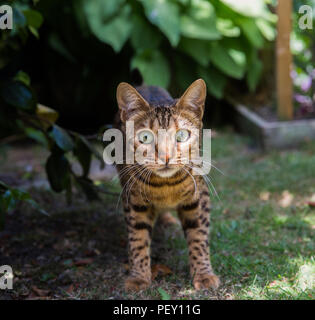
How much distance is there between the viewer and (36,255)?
371 cm

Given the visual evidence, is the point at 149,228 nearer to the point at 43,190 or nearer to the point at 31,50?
the point at 43,190

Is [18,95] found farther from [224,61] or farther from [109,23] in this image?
[224,61]

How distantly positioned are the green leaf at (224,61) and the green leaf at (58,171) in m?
3.86

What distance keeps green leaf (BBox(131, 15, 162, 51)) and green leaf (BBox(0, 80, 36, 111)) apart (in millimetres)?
3376

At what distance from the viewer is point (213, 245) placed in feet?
12.0

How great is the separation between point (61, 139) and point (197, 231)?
128 centimetres

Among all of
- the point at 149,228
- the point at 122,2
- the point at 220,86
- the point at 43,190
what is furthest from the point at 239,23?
the point at 149,228

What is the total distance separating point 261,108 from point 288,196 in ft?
9.74

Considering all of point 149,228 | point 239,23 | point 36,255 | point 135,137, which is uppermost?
point 239,23

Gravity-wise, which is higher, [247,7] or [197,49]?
[247,7]

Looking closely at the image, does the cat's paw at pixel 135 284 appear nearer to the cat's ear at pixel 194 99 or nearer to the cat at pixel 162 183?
the cat at pixel 162 183

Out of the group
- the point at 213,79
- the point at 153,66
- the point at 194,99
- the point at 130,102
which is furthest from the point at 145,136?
the point at 213,79

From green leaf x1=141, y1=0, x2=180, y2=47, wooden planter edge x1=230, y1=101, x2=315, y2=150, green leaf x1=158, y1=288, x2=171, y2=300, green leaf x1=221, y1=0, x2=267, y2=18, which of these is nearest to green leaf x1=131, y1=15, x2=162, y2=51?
green leaf x1=141, y1=0, x2=180, y2=47

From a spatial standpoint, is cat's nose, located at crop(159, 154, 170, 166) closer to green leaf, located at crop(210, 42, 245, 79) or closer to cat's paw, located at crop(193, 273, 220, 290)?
cat's paw, located at crop(193, 273, 220, 290)
